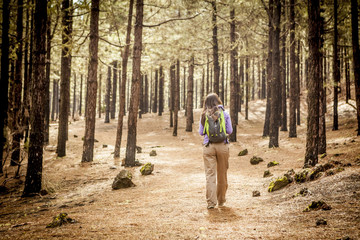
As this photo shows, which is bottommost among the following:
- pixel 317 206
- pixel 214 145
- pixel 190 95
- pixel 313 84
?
pixel 317 206

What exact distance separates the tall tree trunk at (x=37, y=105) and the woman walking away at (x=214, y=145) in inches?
203

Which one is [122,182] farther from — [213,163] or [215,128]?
[215,128]

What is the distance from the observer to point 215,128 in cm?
465

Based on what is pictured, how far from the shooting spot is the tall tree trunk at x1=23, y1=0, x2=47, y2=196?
6.78 meters

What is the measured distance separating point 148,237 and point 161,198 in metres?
2.61

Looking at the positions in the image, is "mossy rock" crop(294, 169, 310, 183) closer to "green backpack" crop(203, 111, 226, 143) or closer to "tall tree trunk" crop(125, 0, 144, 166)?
"green backpack" crop(203, 111, 226, 143)

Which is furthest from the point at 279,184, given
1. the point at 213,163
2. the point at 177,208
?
the point at 177,208

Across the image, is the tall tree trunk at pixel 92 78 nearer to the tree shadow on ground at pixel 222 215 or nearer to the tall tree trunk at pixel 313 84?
the tree shadow on ground at pixel 222 215

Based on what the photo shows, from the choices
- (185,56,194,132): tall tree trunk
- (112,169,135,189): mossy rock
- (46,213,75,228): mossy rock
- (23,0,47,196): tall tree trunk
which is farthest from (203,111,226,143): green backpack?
(185,56,194,132): tall tree trunk

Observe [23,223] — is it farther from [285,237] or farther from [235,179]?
[235,179]

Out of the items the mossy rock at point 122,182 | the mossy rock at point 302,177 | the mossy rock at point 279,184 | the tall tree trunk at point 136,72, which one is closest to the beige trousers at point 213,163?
the mossy rock at point 279,184

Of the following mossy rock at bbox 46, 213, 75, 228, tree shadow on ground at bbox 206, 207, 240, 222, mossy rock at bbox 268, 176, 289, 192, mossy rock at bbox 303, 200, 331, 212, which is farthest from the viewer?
mossy rock at bbox 268, 176, 289, 192

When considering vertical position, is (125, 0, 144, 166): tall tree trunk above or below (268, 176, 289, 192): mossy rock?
above

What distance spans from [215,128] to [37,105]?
5508 millimetres
